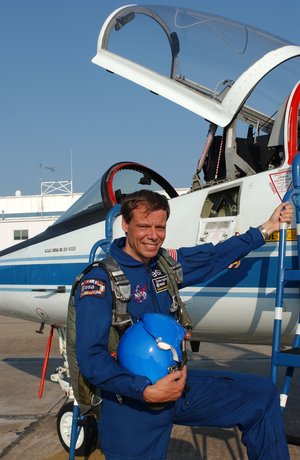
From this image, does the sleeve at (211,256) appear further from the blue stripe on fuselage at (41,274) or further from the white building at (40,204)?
the white building at (40,204)

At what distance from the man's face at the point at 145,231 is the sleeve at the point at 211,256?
44 cm

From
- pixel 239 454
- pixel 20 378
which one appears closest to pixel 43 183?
pixel 20 378

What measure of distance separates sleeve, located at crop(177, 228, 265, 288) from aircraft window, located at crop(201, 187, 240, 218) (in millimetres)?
837

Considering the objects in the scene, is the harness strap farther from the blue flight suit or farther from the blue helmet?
the blue helmet

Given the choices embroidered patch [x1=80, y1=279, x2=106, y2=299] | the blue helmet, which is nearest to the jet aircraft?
the blue helmet

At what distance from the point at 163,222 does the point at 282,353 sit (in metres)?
0.97

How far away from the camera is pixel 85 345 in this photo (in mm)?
2172

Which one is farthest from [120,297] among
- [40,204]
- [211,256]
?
[40,204]

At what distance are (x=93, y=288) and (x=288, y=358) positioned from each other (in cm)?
116

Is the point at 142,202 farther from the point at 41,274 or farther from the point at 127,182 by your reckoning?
the point at 127,182

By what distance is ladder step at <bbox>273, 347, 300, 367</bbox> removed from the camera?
8.92 feet

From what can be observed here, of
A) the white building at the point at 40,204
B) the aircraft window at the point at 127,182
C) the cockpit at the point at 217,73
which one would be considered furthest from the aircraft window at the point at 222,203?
the white building at the point at 40,204

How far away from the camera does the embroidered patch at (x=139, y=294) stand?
8.00 feet

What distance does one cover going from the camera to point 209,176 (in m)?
4.52
